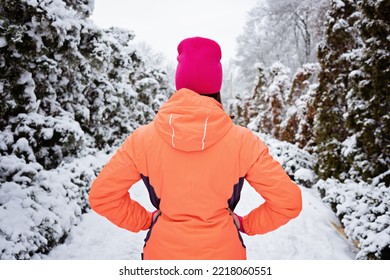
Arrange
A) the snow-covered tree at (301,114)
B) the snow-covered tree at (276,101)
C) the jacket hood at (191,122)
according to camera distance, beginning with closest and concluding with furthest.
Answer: the jacket hood at (191,122), the snow-covered tree at (301,114), the snow-covered tree at (276,101)

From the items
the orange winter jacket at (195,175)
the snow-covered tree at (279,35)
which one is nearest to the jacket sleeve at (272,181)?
the orange winter jacket at (195,175)

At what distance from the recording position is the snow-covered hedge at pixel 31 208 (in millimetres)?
3585

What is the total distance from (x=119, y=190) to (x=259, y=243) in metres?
4.22

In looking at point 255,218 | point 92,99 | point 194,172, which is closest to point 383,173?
point 255,218

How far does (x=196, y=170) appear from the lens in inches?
56.8

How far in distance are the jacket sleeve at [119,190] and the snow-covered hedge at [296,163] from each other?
8274mm

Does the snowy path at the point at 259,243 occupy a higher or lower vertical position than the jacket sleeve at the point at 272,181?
lower

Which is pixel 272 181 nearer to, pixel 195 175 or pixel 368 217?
pixel 195 175

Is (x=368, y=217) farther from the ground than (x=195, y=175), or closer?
closer

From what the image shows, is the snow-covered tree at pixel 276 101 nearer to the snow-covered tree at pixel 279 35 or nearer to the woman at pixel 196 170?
the snow-covered tree at pixel 279 35

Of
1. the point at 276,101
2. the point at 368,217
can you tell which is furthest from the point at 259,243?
the point at 276,101

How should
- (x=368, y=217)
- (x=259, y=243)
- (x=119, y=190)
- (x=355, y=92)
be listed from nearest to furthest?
1. (x=119, y=190)
2. (x=368, y=217)
3. (x=259, y=243)
4. (x=355, y=92)

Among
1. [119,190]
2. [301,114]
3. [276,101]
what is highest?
[119,190]

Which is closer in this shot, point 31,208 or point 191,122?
point 191,122
